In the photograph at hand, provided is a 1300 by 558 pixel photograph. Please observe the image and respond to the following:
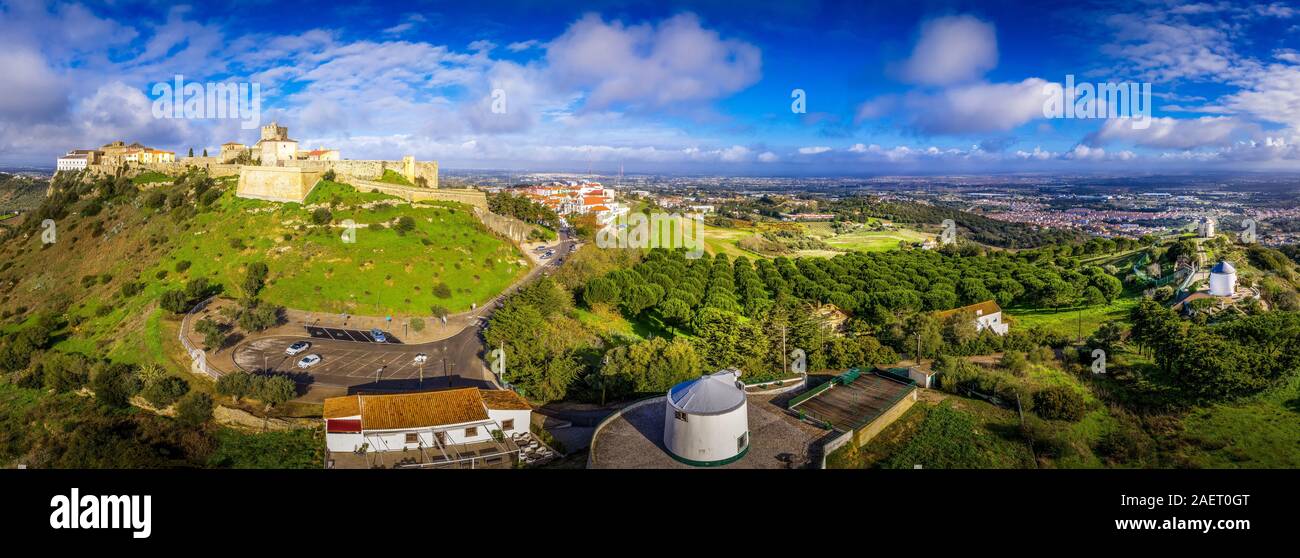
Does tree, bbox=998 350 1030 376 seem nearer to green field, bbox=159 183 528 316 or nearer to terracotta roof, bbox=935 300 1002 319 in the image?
terracotta roof, bbox=935 300 1002 319

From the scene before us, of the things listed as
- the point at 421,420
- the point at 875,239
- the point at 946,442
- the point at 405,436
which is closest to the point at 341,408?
the point at 405,436

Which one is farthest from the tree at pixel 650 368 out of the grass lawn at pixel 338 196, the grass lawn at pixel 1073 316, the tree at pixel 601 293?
the grass lawn at pixel 338 196

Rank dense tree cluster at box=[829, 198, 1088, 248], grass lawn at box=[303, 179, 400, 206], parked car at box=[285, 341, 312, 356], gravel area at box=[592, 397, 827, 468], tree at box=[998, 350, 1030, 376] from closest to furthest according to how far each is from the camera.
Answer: gravel area at box=[592, 397, 827, 468] < tree at box=[998, 350, 1030, 376] < parked car at box=[285, 341, 312, 356] < grass lawn at box=[303, 179, 400, 206] < dense tree cluster at box=[829, 198, 1088, 248]

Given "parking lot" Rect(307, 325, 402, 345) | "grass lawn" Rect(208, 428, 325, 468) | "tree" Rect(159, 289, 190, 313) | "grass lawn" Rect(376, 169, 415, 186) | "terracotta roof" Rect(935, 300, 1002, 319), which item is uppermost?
"grass lawn" Rect(376, 169, 415, 186)

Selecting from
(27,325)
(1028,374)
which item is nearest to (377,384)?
(27,325)

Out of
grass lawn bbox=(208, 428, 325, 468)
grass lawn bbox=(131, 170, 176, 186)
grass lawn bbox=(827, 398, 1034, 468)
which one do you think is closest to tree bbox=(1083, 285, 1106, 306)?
grass lawn bbox=(827, 398, 1034, 468)

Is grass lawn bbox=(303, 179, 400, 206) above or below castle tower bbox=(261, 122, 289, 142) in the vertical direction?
below

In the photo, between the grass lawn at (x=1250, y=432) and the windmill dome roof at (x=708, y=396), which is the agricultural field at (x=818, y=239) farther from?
the windmill dome roof at (x=708, y=396)
